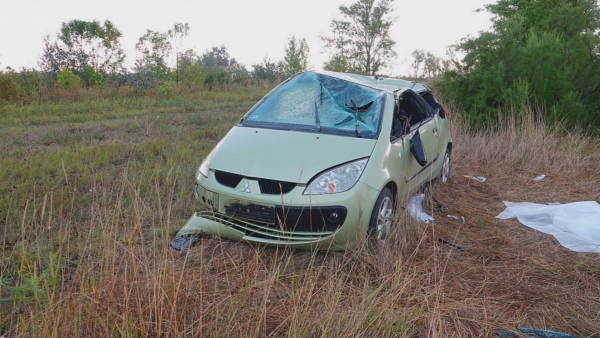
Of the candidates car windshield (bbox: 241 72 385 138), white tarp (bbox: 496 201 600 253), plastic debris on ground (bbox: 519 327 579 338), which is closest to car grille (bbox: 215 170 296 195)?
car windshield (bbox: 241 72 385 138)

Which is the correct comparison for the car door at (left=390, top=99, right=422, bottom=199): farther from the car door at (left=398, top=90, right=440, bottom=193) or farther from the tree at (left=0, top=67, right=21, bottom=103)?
the tree at (left=0, top=67, right=21, bottom=103)

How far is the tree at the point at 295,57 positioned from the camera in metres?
24.1

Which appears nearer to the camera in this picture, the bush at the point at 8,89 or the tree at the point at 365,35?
the bush at the point at 8,89

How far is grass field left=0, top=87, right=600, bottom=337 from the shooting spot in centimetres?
236

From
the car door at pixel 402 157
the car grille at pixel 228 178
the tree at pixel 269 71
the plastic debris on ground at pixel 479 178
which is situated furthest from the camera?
the tree at pixel 269 71

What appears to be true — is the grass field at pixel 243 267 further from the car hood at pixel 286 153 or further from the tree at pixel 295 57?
the tree at pixel 295 57

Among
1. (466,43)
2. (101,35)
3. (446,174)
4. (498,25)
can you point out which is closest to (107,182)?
(446,174)

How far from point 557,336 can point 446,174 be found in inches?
140

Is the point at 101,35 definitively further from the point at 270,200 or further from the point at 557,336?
the point at 557,336

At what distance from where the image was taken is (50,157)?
5797mm

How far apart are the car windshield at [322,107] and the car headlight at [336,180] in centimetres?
49

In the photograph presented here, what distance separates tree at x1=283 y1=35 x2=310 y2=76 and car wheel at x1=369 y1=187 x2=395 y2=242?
20.5m

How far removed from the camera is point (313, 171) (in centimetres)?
335

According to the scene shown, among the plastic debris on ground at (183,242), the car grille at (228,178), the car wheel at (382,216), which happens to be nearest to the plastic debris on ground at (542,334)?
the car wheel at (382,216)
